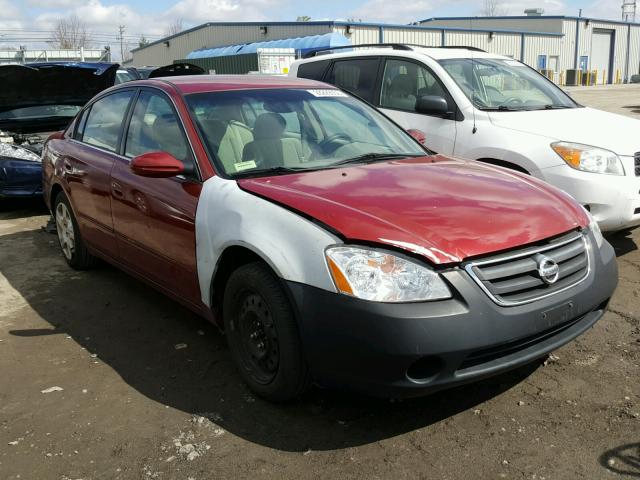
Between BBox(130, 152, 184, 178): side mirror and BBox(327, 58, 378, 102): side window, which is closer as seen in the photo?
BBox(130, 152, 184, 178): side mirror

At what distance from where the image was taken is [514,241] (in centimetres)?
270

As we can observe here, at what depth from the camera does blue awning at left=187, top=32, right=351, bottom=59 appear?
2599 centimetres

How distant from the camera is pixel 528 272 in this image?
8.84ft

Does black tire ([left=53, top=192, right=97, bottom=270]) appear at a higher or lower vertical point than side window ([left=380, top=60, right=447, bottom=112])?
lower

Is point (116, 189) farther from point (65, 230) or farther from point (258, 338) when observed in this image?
point (258, 338)

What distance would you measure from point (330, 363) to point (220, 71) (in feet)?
112

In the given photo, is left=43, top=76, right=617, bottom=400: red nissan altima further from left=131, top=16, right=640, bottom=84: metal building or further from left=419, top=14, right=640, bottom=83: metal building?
left=419, top=14, right=640, bottom=83: metal building

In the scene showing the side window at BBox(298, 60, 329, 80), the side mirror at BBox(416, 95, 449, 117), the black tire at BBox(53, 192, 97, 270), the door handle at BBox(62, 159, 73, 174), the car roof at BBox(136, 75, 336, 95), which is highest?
the side window at BBox(298, 60, 329, 80)

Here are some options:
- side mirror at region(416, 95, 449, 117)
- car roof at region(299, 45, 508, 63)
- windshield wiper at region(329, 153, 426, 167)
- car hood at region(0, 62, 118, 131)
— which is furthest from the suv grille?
car hood at region(0, 62, 118, 131)

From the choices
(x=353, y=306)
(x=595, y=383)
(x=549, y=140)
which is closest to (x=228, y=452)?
(x=353, y=306)

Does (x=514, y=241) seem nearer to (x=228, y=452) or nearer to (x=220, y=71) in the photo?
(x=228, y=452)

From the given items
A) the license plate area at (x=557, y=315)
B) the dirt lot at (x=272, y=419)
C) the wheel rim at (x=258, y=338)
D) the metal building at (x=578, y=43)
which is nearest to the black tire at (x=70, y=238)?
the dirt lot at (x=272, y=419)

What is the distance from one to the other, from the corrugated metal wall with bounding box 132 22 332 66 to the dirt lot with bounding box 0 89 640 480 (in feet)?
89.5

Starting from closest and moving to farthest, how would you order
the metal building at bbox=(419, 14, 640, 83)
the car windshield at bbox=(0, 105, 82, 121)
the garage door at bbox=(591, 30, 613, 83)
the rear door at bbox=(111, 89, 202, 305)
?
the rear door at bbox=(111, 89, 202, 305), the car windshield at bbox=(0, 105, 82, 121), the metal building at bbox=(419, 14, 640, 83), the garage door at bbox=(591, 30, 613, 83)
